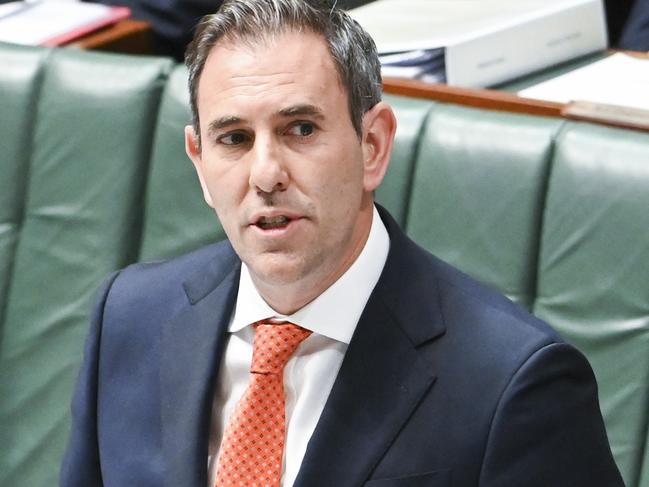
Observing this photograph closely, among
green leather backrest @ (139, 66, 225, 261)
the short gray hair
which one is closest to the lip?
the short gray hair

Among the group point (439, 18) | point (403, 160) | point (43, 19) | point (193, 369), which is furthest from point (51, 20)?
point (193, 369)

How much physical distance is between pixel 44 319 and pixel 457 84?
0.66 metres

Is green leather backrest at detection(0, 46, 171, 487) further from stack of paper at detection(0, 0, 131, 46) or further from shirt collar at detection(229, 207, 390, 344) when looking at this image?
shirt collar at detection(229, 207, 390, 344)

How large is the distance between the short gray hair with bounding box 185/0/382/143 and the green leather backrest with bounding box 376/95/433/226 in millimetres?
Result: 442

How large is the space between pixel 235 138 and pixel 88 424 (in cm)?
41

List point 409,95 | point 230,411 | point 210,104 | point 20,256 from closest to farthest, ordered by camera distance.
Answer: point 210,104 < point 230,411 < point 409,95 < point 20,256

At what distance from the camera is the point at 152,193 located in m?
1.89

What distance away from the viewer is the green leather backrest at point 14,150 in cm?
197

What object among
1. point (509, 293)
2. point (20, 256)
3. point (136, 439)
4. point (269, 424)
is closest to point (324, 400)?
point (269, 424)

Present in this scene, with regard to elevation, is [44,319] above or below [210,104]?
below

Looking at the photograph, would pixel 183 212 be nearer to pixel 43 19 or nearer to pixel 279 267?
pixel 43 19

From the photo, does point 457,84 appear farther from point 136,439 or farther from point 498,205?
point 136,439

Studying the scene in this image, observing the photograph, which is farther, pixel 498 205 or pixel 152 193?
pixel 152 193

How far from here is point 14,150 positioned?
1.98 meters
